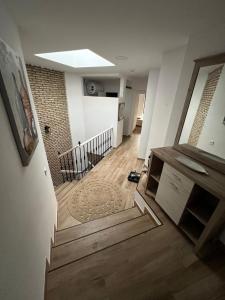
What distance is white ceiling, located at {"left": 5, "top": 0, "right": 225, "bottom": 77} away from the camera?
40.4 inches

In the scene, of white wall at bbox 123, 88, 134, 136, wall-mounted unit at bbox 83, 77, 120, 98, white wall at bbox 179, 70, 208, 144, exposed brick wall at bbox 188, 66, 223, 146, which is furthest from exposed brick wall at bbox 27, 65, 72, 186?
exposed brick wall at bbox 188, 66, 223, 146

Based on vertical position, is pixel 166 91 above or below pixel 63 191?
above

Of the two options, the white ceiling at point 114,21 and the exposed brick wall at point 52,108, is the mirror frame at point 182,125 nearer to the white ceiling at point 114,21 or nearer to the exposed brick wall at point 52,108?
the white ceiling at point 114,21

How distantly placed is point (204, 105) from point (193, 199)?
1.07 meters

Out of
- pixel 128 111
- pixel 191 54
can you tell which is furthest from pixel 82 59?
pixel 128 111

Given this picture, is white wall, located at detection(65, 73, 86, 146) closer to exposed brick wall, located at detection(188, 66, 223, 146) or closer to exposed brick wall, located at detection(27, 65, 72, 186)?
exposed brick wall, located at detection(27, 65, 72, 186)

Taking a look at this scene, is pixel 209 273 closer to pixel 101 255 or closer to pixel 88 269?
pixel 101 255

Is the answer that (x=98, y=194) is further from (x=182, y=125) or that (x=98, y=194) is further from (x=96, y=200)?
(x=182, y=125)

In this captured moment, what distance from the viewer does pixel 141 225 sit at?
169 centimetres

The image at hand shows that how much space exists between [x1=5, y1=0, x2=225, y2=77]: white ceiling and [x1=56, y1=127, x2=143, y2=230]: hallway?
2.63 m

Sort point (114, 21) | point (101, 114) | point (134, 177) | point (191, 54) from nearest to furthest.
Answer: point (114, 21) → point (191, 54) → point (134, 177) → point (101, 114)

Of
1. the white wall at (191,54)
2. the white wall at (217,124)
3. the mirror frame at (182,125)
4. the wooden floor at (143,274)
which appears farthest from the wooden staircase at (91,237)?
the white wall at (191,54)

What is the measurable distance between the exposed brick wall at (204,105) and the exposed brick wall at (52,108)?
3.93m

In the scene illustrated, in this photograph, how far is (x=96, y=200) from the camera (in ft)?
8.50
